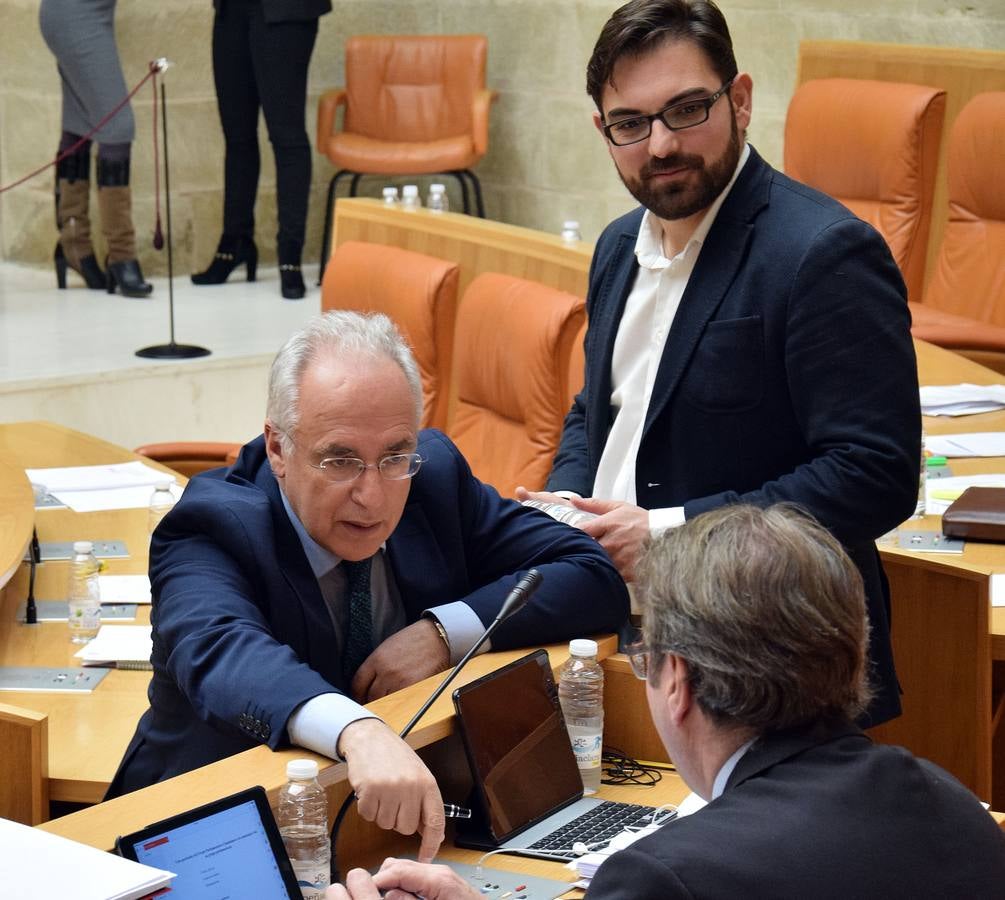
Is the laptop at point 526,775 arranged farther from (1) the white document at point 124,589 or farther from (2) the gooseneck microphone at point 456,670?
(1) the white document at point 124,589

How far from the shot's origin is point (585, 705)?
2271 millimetres

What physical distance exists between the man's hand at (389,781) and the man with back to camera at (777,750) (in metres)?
0.38

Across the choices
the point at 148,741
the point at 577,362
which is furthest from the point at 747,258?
the point at 577,362

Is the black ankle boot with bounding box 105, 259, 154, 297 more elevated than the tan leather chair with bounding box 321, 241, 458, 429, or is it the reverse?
the tan leather chair with bounding box 321, 241, 458, 429

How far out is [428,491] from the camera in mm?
2395

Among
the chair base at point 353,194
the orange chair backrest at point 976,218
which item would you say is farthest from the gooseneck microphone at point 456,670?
the chair base at point 353,194

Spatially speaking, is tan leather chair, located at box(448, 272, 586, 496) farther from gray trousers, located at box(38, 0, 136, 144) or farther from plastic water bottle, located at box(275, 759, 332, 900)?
gray trousers, located at box(38, 0, 136, 144)

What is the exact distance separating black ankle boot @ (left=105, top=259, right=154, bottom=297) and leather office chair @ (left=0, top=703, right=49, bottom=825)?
6.01m

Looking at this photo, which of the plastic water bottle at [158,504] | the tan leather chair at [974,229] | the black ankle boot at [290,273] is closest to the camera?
the plastic water bottle at [158,504]

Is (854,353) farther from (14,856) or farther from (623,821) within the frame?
(14,856)

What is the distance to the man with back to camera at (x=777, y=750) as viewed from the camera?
1.42 meters

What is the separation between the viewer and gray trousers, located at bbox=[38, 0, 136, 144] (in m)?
7.68

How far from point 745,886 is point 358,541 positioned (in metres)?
0.95

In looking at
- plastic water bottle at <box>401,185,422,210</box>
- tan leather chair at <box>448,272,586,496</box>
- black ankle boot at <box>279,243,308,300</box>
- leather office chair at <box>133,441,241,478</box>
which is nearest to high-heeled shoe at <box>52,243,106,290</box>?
black ankle boot at <box>279,243,308,300</box>
